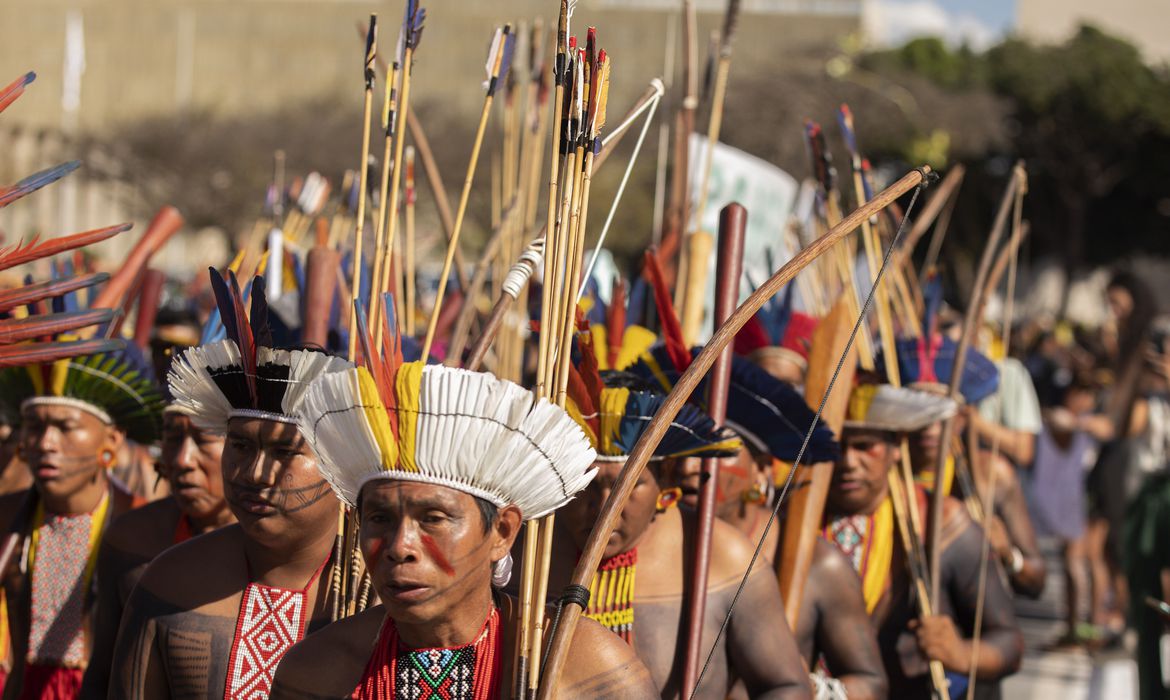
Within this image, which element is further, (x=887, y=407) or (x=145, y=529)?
(x=887, y=407)

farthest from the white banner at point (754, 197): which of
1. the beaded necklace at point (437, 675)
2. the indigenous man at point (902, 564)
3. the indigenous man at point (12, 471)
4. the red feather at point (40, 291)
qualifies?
the beaded necklace at point (437, 675)

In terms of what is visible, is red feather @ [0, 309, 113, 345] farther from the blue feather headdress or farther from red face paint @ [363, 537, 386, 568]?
the blue feather headdress

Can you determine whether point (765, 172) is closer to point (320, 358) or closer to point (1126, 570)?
point (1126, 570)

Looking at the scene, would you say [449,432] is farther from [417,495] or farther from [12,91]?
[12,91]

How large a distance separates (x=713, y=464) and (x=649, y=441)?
0.87 m

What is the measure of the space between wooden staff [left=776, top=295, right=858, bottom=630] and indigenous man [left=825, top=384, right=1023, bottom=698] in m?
0.14

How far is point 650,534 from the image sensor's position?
344 cm

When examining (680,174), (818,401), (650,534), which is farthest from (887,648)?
(680,174)

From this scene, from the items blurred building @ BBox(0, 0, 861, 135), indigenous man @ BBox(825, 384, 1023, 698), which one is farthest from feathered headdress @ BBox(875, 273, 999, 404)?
blurred building @ BBox(0, 0, 861, 135)

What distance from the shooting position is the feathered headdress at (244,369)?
2.87m

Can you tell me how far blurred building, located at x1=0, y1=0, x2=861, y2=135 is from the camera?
4884 cm

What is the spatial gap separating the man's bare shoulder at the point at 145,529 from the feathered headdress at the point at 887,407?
1.78m

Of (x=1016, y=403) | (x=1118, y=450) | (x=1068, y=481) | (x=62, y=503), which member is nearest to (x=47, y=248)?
(x=62, y=503)

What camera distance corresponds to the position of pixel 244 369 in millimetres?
2914
